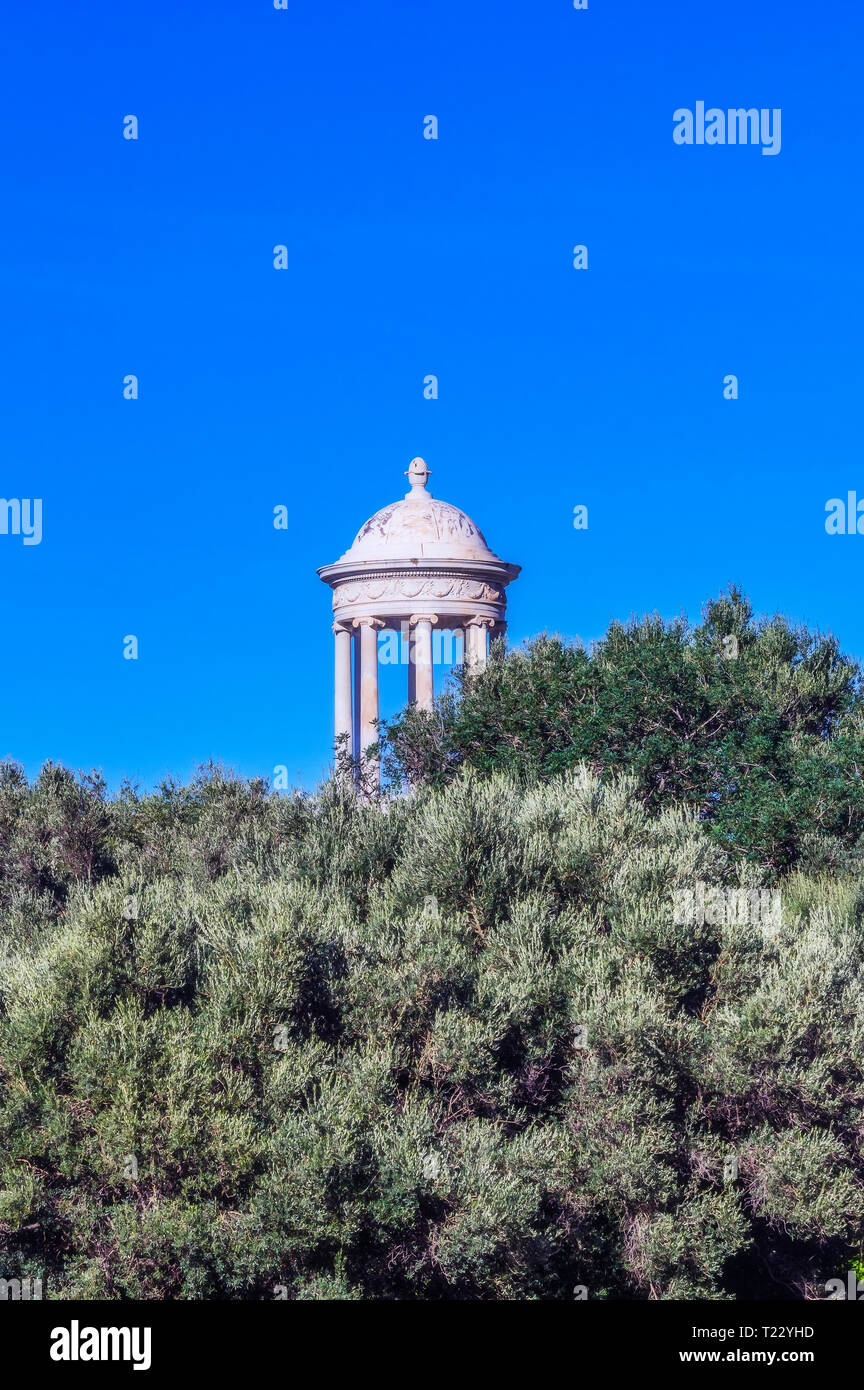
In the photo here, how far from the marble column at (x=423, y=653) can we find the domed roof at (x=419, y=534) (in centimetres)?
217

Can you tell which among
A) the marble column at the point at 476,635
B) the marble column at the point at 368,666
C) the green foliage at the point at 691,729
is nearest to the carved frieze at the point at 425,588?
the marble column at the point at 476,635

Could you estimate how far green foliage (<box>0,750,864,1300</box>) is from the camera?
17.6 metres

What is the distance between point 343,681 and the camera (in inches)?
2350

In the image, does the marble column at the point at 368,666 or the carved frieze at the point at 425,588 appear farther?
the marble column at the point at 368,666

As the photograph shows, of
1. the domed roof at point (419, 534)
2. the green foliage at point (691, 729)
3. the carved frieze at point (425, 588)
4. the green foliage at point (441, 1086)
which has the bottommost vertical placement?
the green foliage at point (441, 1086)

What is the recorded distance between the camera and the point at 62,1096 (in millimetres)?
18297

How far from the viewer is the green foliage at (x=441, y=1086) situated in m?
17.6

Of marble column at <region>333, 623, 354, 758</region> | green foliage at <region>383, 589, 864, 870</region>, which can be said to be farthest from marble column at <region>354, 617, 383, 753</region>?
green foliage at <region>383, 589, 864, 870</region>

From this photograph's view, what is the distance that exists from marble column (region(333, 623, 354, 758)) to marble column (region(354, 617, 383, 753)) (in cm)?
63

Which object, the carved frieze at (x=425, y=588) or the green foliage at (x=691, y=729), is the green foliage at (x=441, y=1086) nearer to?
the green foliage at (x=691, y=729)

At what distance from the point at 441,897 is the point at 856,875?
13939 millimetres

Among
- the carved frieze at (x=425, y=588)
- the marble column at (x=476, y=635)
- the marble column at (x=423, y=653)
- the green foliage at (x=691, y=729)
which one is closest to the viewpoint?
the green foliage at (x=691, y=729)

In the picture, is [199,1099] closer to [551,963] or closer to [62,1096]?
[62,1096]
